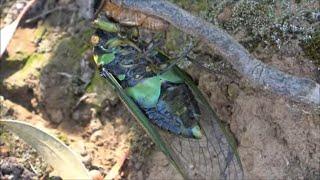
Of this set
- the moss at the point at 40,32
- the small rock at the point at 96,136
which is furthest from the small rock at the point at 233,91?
the moss at the point at 40,32

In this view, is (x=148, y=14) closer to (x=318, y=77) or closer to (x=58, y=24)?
(x=318, y=77)

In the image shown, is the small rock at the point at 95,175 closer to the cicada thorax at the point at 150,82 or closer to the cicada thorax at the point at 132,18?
the cicada thorax at the point at 150,82

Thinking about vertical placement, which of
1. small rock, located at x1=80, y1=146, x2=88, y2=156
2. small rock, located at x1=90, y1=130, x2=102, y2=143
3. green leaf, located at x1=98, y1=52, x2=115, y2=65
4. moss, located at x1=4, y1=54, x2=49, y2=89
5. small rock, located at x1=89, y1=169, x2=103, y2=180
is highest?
green leaf, located at x1=98, y1=52, x2=115, y2=65

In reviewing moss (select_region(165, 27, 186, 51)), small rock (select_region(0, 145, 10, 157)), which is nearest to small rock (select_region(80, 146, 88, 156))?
small rock (select_region(0, 145, 10, 157))

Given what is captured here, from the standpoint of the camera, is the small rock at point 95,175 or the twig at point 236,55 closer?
the twig at point 236,55

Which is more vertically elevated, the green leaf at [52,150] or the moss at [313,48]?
the moss at [313,48]

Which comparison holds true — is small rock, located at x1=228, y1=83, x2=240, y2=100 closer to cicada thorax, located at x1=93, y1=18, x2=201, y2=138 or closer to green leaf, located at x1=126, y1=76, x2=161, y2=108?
cicada thorax, located at x1=93, y1=18, x2=201, y2=138

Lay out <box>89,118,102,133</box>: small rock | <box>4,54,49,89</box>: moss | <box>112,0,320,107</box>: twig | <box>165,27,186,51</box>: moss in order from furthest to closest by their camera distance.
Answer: <box>4,54,49,89</box>: moss, <box>89,118,102,133</box>: small rock, <box>165,27,186,51</box>: moss, <box>112,0,320,107</box>: twig
